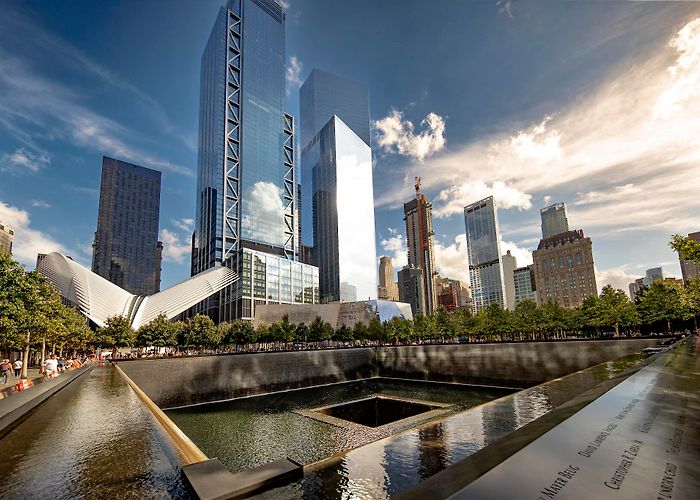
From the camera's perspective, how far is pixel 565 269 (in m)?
165

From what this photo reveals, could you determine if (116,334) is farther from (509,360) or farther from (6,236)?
(6,236)

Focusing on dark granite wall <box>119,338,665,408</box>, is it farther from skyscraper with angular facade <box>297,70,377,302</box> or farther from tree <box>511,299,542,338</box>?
skyscraper with angular facade <box>297,70,377,302</box>

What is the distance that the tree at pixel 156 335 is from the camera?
181 feet

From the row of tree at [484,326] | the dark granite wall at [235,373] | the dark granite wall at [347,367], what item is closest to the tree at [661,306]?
the row of tree at [484,326]

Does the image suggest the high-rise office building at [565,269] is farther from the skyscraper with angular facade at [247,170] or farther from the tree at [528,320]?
the skyscraper with angular facade at [247,170]

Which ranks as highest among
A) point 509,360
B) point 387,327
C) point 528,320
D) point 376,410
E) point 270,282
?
point 270,282

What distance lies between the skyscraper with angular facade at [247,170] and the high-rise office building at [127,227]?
69.3 meters

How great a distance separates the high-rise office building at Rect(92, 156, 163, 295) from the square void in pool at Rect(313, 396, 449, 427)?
583 feet

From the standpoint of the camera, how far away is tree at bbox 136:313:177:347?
5531 cm

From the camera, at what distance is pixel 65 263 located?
67.1 m

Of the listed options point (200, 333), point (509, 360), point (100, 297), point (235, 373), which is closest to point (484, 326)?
point (509, 360)

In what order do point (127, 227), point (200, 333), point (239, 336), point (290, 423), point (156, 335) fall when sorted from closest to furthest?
1. point (290, 423)
2. point (156, 335)
3. point (200, 333)
4. point (239, 336)
5. point (127, 227)

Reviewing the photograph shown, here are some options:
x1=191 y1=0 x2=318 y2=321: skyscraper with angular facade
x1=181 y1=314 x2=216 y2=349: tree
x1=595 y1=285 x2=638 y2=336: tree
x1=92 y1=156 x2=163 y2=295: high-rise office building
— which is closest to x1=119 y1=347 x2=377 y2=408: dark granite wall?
x1=181 y1=314 x2=216 y2=349: tree

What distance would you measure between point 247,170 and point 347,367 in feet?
325
